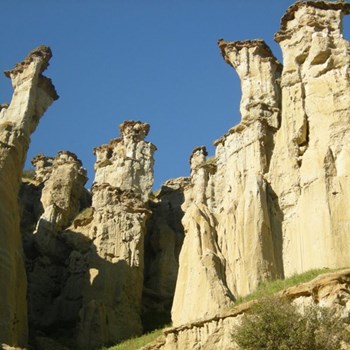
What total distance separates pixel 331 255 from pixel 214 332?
237 inches

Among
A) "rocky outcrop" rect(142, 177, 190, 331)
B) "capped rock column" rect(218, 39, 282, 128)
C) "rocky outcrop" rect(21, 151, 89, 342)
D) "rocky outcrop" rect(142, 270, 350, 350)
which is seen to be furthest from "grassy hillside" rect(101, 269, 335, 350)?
"capped rock column" rect(218, 39, 282, 128)

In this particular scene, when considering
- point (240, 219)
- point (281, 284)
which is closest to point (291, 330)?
point (281, 284)

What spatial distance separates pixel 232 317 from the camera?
2584 cm

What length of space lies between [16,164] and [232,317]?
→ 1605 cm

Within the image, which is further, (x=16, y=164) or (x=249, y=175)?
(x=16, y=164)

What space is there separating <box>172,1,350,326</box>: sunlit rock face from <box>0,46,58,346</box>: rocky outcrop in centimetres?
711

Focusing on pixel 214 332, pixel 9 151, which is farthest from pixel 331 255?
pixel 9 151

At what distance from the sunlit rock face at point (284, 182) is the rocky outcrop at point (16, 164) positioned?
23.3 ft

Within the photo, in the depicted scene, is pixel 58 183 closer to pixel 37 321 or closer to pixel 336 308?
pixel 37 321

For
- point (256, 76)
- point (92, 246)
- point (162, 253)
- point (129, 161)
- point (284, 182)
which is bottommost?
point (92, 246)

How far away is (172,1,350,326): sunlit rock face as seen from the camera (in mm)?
30344

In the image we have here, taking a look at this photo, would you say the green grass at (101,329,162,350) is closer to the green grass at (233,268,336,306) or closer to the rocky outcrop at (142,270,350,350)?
the rocky outcrop at (142,270,350,350)

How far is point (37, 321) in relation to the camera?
41.1 metres

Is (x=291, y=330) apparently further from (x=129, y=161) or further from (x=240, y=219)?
(x=129, y=161)
